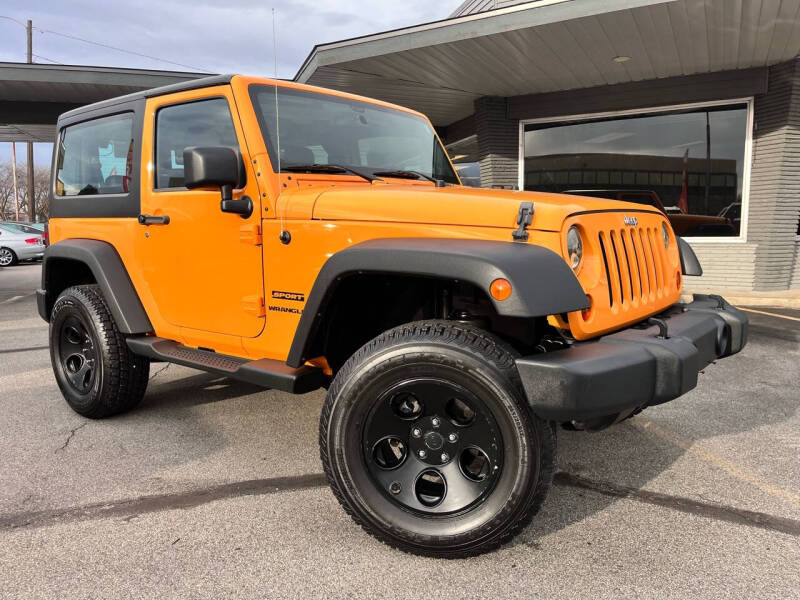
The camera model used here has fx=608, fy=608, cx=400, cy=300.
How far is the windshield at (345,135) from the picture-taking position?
3.01 m

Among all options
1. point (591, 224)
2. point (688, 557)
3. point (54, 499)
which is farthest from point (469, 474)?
point (54, 499)

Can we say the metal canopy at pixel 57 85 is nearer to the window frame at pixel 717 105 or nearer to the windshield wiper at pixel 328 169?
the window frame at pixel 717 105

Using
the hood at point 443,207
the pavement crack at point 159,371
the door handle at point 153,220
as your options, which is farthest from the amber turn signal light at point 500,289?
the pavement crack at point 159,371

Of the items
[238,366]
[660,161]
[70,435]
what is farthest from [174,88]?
[660,161]

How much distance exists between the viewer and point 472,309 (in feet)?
8.60

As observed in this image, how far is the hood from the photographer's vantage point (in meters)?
2.28

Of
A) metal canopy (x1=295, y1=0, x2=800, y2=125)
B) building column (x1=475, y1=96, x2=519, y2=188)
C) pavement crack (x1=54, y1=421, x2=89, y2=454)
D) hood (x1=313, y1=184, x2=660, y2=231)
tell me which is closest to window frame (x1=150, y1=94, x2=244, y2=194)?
hood (x1=313, y1=184, x2=660, y2=231)

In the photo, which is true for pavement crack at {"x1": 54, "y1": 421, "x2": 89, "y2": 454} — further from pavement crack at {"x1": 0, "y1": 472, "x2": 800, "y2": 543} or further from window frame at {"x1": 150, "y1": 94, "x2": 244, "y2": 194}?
window frame at {"x1": 150, "y1": 94, "x2": 244, "y2": 194}

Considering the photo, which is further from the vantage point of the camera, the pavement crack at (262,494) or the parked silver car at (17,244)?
the parked silver car at (17,244)

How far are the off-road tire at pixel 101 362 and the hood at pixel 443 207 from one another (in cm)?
182

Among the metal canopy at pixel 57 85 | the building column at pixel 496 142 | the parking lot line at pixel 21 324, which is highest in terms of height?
the metal canopy at pixel 57 85

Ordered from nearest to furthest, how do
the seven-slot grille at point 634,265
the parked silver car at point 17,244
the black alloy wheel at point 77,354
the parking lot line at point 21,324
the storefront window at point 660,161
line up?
the seven-slot grille at point 634,265
the black alloy wheel at point 77,354
the parking lot line at point 21,324
the storefront window at point 660,161
the parked silver car at point 17,244

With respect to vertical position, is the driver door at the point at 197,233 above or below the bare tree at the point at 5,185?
below

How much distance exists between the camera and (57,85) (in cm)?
1291
